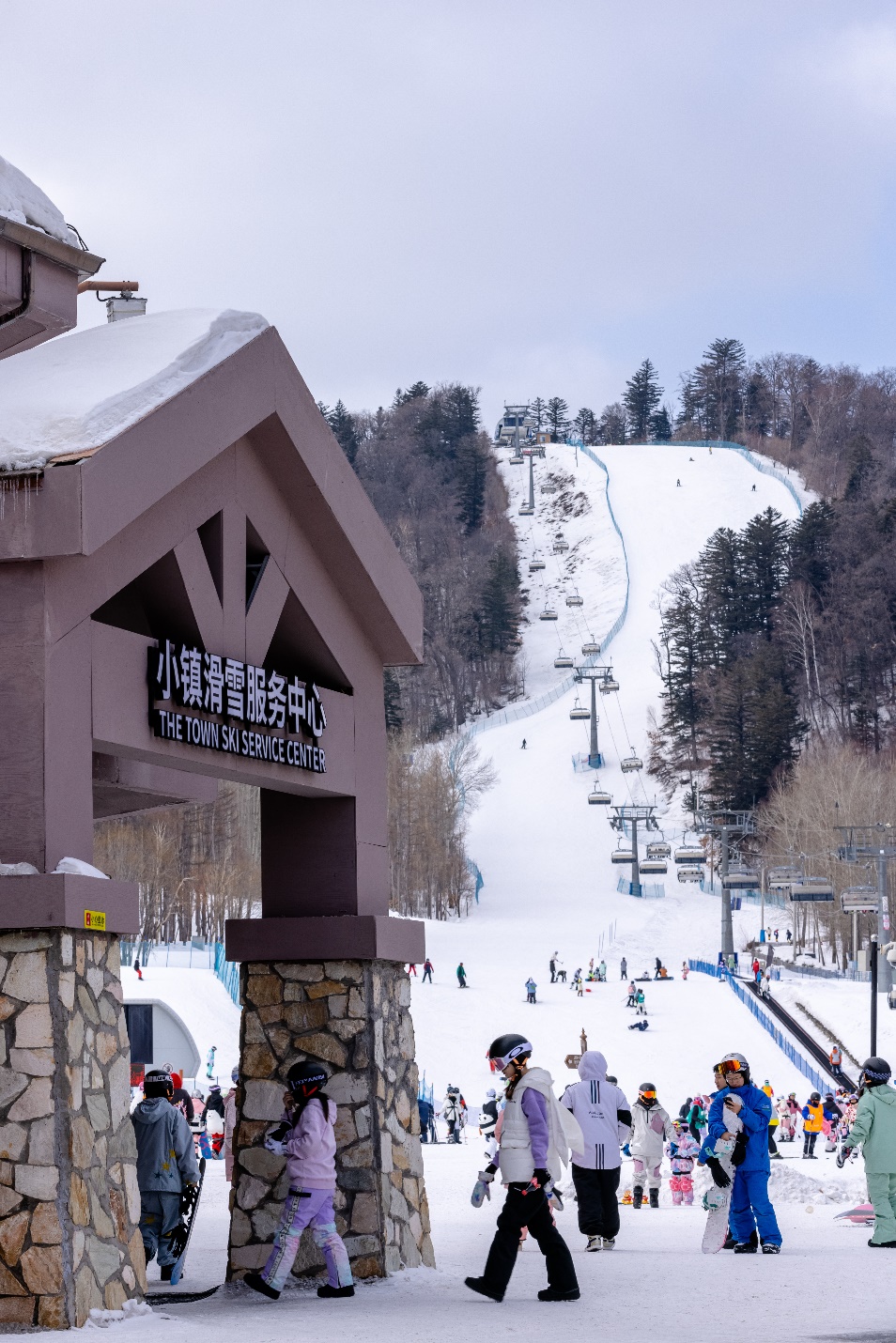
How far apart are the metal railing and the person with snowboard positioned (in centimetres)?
2466

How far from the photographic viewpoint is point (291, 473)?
1055cm

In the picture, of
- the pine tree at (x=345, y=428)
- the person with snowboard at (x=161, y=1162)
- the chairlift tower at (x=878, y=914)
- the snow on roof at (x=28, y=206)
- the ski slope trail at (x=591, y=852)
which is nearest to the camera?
the person with snowboard at (x=161, y=1162)

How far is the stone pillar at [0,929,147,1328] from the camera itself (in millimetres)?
7746

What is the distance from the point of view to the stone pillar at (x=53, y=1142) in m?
7.75

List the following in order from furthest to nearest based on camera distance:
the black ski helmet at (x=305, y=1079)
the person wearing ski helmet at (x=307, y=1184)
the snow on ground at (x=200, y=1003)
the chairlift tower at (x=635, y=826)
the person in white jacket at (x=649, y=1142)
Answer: the chairlift tower at (x=635, y=826) → the snow on ground at (x=200, y=1003) → the person in white jacket at (x=649, y=1142) → the black ski helmet at (x=305, y=1079) → the person wearing ski helmet at (x=307, y=1184)

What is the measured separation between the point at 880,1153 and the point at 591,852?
6263cm

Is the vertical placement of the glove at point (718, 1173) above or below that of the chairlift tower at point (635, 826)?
below

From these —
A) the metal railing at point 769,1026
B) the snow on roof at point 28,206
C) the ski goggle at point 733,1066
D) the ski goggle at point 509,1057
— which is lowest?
the metal railing at point 769,1026

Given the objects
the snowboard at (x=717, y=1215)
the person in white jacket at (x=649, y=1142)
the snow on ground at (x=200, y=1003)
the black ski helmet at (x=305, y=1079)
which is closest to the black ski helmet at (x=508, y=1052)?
the black ski helmet at (x=305, y=1079)

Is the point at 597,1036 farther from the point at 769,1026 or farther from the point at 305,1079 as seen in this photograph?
the point at 305,1079

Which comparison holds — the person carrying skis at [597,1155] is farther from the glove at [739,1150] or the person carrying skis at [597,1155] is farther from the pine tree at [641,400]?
the pine tree at [641,400]

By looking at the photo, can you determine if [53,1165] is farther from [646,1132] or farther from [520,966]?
[520,966]

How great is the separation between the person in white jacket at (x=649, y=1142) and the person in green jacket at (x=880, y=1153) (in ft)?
11.4

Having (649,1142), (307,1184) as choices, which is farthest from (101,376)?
(649,1142)
